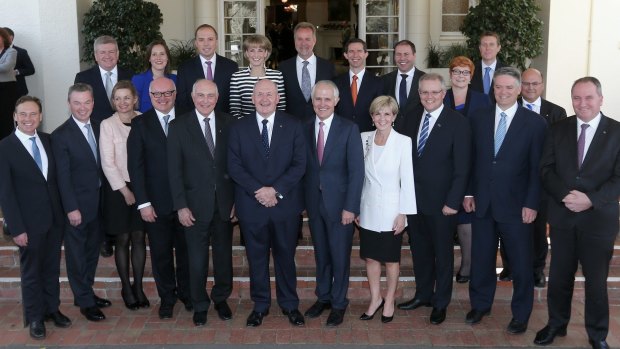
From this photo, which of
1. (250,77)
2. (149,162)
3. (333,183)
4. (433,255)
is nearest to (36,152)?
(149,162)

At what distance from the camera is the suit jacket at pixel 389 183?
491 cm

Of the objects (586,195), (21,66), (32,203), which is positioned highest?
(21,66)

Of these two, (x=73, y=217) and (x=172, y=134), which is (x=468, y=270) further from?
(x=73, y=217)

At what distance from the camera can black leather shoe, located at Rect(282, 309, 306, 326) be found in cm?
523

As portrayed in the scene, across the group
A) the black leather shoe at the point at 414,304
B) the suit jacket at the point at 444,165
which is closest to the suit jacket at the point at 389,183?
the suit jacket at the point at 444,165

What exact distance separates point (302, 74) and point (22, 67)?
13.7 feet

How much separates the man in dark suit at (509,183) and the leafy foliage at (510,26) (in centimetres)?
390

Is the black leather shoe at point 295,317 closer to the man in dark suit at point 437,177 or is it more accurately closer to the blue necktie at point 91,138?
the man in dark suit at point 437,177

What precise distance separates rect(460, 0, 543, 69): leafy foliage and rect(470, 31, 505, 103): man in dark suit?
220cm

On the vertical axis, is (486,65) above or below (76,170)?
above

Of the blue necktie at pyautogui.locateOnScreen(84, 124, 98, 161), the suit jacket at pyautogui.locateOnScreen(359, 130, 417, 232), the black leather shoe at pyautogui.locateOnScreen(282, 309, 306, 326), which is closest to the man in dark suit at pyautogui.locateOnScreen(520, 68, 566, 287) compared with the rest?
the suit jacket at pyautogui.locateOnScreen(359, 130, 417, 232)

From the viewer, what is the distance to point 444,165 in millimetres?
4996

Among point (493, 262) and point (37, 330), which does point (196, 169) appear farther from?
point (493, 262)

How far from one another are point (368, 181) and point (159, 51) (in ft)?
7.86
